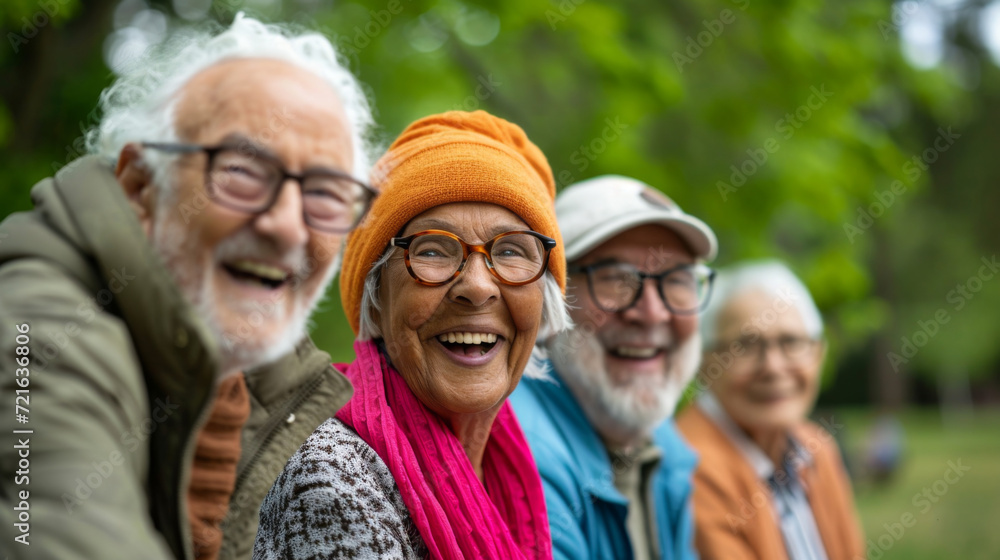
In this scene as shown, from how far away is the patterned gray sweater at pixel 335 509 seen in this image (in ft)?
6.19

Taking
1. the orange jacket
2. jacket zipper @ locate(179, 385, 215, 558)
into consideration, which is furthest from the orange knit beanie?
the orange jacket

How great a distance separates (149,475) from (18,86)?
3.51m

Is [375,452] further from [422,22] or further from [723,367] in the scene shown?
[422,22]

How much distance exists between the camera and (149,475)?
1.53 metres

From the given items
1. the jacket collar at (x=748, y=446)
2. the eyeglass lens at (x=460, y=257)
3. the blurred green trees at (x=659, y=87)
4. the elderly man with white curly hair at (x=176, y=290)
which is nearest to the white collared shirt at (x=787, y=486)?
the jacket collar at (x=748, y=446)

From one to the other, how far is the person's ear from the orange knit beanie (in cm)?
72

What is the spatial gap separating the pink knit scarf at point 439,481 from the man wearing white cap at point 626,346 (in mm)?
616

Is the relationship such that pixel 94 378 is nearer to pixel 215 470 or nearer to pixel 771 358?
pixel 215 470

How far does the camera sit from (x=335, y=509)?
6.25ft

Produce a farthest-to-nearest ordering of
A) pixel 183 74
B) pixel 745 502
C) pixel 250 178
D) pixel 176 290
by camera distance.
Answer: pixel 745 502
pixel 183 74
pixel 250 178
pixel 176 290

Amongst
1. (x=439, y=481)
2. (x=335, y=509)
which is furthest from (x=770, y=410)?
(x=335, y=509)

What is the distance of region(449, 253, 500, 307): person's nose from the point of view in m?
2.21

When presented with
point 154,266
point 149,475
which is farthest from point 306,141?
point 149,475

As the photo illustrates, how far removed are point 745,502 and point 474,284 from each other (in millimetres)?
2546
